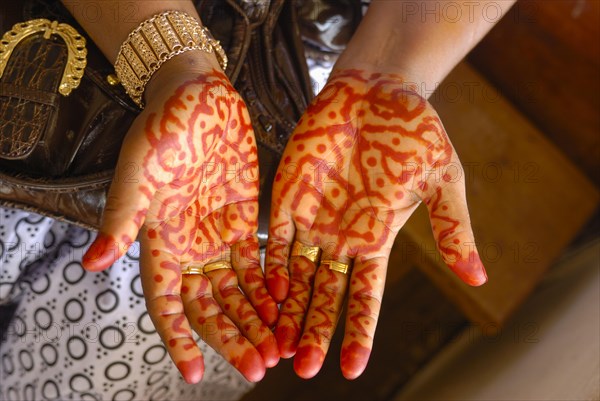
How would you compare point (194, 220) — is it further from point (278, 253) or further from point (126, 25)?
point (126, 25)

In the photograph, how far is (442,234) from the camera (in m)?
0.60

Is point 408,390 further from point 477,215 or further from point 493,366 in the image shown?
point 477,215

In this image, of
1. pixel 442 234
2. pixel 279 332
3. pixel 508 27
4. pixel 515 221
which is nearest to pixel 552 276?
pixel 515 221

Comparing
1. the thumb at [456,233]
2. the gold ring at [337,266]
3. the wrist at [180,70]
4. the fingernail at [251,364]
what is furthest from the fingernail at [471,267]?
the wrist at [180,70]

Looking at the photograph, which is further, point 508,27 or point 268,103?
point 508,27

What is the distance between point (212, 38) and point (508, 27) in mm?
700

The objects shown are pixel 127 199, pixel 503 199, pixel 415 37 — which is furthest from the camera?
pixel 503 199

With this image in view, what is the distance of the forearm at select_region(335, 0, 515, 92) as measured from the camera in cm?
73

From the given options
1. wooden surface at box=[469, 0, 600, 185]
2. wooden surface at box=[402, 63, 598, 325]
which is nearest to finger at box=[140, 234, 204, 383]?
wooden surface at box=[402, 63, 598, 325]

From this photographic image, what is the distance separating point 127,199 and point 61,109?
157 mm

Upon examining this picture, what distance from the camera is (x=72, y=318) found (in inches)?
27.5

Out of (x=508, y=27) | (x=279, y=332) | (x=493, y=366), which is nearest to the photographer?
(x=279, y=332)

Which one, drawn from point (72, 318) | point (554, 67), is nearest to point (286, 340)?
point (72, 318)

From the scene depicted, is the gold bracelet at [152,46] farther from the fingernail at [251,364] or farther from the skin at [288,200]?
the fingernail at [251,364]
